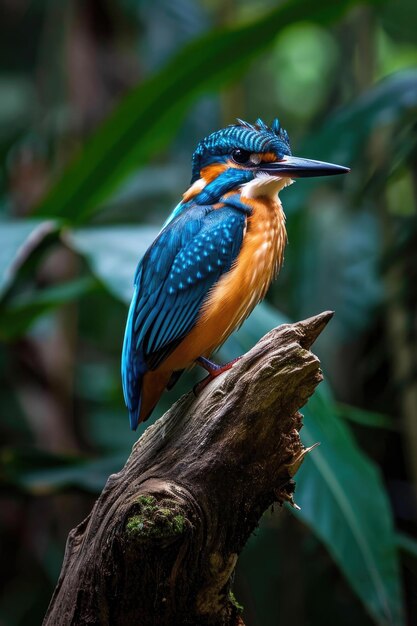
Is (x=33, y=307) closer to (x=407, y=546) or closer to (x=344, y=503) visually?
(x=344, y=503)

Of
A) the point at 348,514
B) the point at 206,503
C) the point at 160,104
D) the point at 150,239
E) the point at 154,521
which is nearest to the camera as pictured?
the point at 154,521

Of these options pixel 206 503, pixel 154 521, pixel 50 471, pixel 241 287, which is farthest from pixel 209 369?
pixel 50 471

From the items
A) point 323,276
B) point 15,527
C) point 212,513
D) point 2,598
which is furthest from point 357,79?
point 2,598

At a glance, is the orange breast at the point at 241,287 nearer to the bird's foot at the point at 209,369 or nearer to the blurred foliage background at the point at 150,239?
the bird's foot at the point at 209,369

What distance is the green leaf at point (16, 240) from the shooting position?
2.61 metres

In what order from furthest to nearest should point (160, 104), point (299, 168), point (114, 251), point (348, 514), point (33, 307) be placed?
point (160, 104) < point (33, 307) < point (114, 251) < point (348, 514) < point (299, 168)

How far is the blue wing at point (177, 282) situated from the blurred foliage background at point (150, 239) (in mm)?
497

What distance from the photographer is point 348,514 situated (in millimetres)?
2402

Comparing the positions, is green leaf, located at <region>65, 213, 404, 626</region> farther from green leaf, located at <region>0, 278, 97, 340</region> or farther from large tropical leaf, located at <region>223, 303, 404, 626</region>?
green leaf, located at <region>0, 278, 97, 340</region>

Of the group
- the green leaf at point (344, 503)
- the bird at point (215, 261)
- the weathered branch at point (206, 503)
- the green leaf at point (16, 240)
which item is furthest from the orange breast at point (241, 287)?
the green leaf at point (16, 240)

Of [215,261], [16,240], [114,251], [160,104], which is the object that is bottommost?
[16,240]

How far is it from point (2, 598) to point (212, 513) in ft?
12.8

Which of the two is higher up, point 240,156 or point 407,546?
point 240,156

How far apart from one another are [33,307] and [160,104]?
0.96 m
